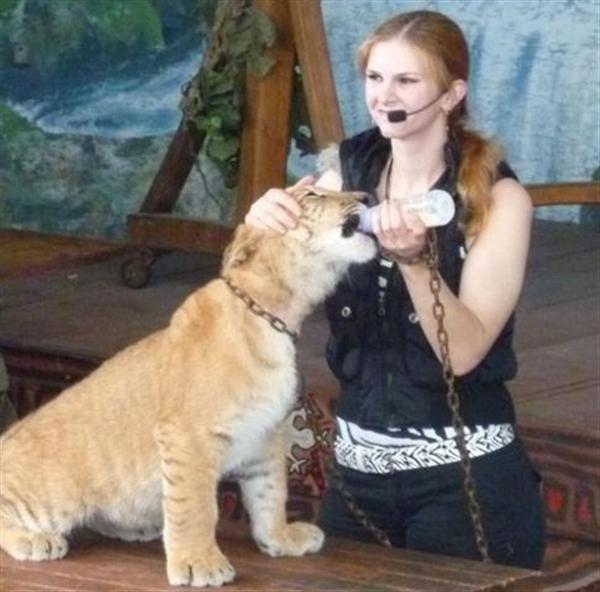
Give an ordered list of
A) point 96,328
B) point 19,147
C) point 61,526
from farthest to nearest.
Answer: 1. point 19,147
2. point 96,328
3. point 61,526

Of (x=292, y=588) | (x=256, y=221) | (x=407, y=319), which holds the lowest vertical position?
(x=292, y=588)

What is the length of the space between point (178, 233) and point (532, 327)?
116 centimetres

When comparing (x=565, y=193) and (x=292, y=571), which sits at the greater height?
(x=292, y=571)

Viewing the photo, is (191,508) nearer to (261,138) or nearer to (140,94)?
Result: (261,138)

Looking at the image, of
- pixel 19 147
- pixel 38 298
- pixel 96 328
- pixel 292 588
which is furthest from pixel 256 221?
pixel 19 147

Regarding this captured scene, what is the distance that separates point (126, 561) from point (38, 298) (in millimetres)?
3300

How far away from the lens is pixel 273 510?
3.89 metres

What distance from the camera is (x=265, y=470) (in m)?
3.88

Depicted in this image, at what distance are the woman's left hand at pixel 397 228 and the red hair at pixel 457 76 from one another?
28 cm

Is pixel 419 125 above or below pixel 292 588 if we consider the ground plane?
above

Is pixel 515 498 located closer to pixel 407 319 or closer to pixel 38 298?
pixel 407 319

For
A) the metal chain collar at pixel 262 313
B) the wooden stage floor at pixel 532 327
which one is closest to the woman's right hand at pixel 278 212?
the metal chain collar at pixel 262 313

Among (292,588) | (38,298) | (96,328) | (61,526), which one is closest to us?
(292,588)

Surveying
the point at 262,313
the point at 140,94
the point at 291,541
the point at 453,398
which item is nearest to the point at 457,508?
the point at 453,398
